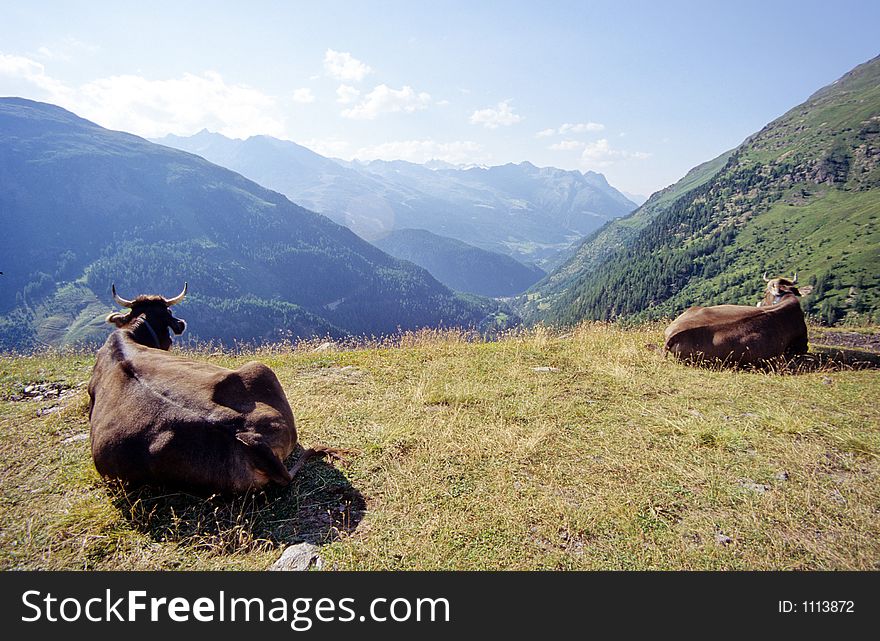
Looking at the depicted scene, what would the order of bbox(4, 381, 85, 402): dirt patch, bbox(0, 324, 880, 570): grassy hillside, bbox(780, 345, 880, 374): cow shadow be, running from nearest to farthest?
bbox(0, 324, 880, 570): grassy hillside, bbox(4, 381, 85, 402): dirt patch, bbox(780, 345, 880, 374): cow shadow

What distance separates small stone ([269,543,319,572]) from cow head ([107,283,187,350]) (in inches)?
253

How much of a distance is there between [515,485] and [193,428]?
403 centimetres

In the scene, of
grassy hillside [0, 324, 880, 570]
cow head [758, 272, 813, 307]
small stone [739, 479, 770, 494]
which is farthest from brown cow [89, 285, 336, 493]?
cow head [758, 272, 813, 307]

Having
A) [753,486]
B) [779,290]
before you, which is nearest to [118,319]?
[753,486]

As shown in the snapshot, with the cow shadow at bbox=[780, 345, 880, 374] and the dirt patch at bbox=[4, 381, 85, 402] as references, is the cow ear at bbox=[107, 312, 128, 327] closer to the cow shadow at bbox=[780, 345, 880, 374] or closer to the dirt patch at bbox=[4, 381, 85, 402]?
the dirt patch at bbox=[4, 381, 85, 402]

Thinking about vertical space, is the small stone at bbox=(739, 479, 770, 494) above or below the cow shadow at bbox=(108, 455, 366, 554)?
above

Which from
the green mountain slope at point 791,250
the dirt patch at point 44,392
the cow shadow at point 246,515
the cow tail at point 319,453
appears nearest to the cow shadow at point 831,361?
the cow tail at point 319,453

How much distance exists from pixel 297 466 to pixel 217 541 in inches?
53.7

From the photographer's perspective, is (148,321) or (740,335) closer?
(148,321)

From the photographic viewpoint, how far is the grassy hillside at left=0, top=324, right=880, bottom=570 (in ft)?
14.6

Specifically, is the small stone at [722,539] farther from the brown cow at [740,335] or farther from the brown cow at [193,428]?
the brown cow at [740,335]

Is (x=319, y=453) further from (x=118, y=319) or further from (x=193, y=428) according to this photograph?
(x=118, y=319)

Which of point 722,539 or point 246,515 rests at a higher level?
point 722,539

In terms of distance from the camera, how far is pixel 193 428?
5.26 m
